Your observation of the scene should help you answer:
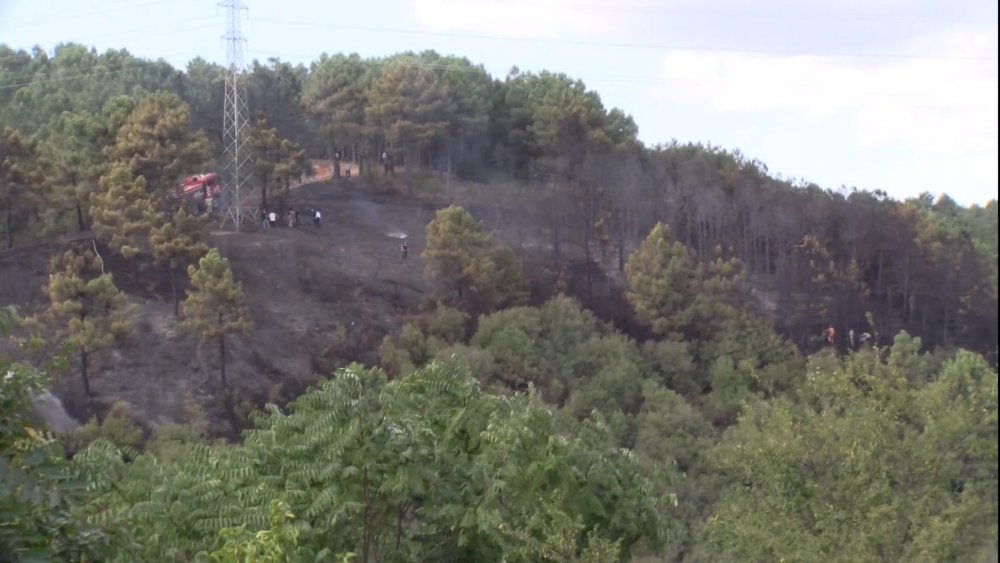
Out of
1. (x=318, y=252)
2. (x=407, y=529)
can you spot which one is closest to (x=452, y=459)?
(x=407, y=529)

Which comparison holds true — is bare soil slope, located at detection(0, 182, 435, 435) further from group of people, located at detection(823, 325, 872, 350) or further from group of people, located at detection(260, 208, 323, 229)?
group of people, located at detection(823, 325, 872, 350)

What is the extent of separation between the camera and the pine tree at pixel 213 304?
25.7 m

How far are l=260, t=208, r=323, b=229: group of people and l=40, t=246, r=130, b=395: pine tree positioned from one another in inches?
181

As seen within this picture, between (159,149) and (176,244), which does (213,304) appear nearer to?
(176,244)

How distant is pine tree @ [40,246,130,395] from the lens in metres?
22.7

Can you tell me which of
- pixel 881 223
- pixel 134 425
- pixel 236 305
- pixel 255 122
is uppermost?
pixel 255 122

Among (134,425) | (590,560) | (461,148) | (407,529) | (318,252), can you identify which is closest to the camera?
(590,560)

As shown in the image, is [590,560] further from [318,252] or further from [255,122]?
[255,122]

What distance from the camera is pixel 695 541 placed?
14.6 m

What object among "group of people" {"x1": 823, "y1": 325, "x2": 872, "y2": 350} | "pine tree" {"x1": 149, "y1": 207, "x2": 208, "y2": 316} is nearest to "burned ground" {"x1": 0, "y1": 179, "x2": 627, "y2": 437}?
"pine tree" {"x1": 149, "y1": 207, "x2": 208, "y2": 316}

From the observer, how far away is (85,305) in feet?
78.4

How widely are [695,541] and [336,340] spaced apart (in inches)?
567

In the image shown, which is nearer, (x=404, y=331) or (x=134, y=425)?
(x=134, y=425)

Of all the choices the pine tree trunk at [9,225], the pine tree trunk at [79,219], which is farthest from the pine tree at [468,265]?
the pine tree trunk at [9,225]
